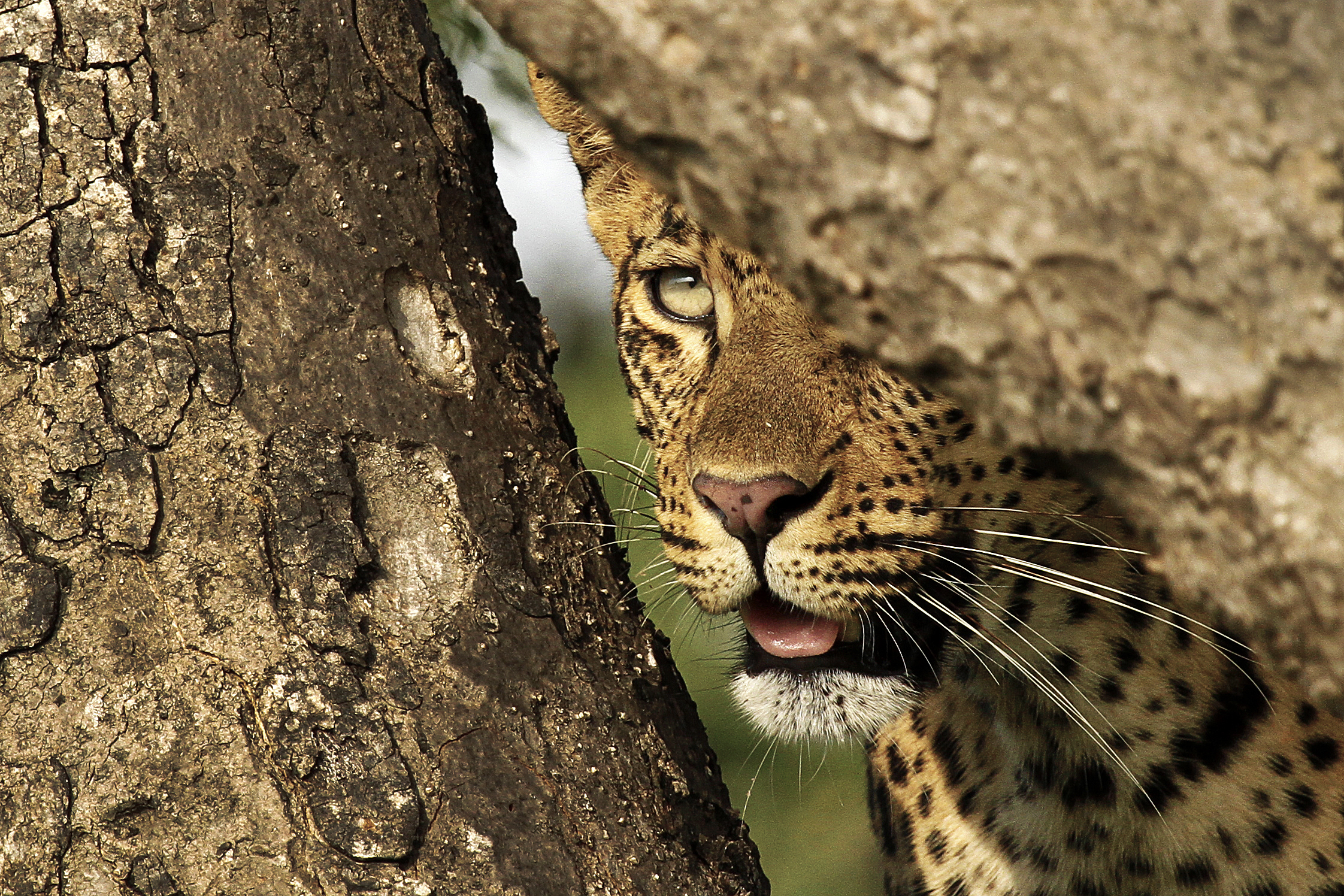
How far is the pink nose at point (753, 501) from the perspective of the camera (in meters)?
2.58

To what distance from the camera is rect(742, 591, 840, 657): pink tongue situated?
290 cm

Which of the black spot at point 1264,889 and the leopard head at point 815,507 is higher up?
the leopard head at point 815,507

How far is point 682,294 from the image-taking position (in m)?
3.35

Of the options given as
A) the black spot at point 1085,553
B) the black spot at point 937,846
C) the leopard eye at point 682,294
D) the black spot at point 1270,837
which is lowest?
the black spot at point 937,846

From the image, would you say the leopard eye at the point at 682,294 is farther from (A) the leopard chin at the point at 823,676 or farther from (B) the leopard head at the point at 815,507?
(A) the leopard chin at the point at 823,676

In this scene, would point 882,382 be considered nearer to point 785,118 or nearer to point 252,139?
point 252,139

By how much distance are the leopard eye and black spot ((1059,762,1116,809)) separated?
145 centimetres

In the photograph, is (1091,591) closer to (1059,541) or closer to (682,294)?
(1059,541)

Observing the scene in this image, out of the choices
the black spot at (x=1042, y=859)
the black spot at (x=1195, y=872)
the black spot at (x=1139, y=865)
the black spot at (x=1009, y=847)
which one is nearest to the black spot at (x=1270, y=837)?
the black spot at (x=1195, y=872)

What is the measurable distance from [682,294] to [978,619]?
1128mm

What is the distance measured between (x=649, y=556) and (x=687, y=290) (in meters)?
0.71

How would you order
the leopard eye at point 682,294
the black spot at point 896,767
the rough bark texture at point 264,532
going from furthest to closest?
the black spot at point 896,767, the leopard eye at point 682,294, the rough bark texture at point 264,532

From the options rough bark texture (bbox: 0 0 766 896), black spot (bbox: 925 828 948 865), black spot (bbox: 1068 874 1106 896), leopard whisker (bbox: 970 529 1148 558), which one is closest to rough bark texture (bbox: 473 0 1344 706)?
rough bark texture (bbox: 0 0 766 896)

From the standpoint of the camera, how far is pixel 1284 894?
277 centimetres
